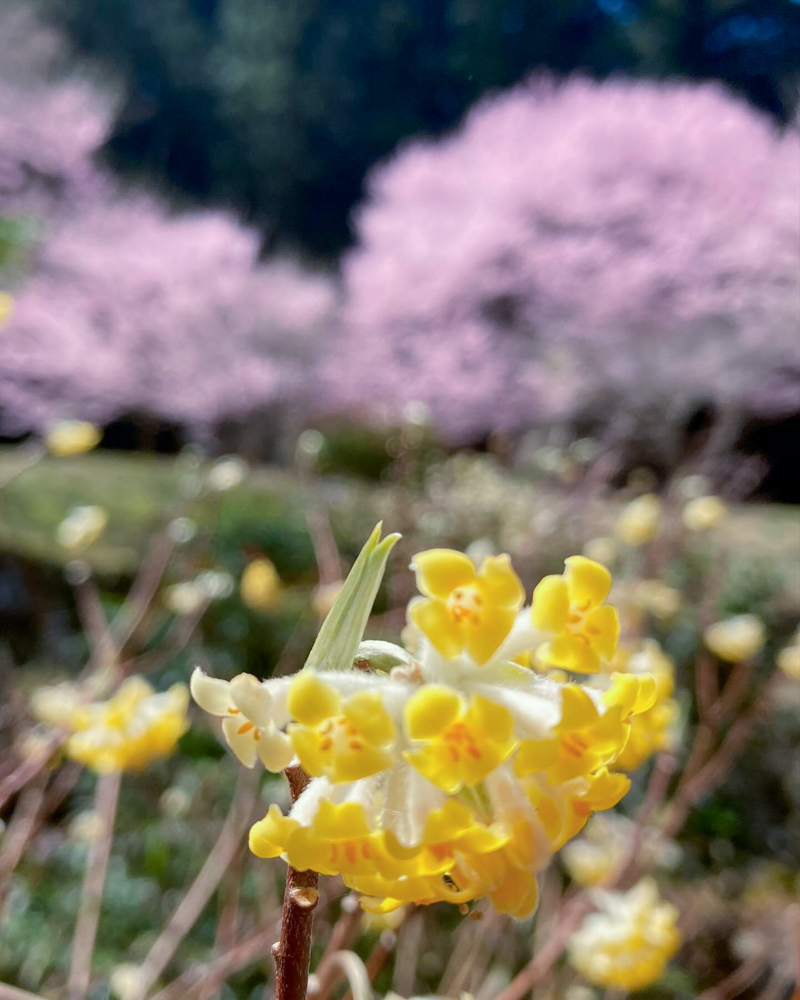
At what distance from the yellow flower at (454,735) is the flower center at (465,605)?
0.02 m


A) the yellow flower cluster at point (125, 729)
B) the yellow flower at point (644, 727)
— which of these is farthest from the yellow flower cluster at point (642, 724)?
the yellow flower cluster at point (125, 729)

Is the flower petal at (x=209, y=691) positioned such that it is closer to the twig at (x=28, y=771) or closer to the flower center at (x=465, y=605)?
the flower center at (x=465, y=605)

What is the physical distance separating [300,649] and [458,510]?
580 mm

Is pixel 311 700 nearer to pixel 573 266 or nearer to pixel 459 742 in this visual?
pixel 459 742

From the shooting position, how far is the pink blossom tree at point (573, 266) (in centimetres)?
175

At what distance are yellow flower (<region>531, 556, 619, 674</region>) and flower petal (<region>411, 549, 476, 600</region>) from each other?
0.06ft

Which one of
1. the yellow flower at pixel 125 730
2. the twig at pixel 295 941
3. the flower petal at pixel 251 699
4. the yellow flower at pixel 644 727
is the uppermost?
the flower petal at pixel 251 699

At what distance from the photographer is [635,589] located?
41.7 inches

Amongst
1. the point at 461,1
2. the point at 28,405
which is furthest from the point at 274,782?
the point at 461,1

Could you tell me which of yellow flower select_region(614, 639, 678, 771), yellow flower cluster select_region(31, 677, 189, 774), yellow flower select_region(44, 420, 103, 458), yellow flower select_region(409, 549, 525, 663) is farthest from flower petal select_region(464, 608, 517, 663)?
yellow flower select_region(44, 420, 103, 458)

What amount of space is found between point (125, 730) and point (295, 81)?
9.14ft

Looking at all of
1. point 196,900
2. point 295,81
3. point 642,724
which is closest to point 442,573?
point 642,724

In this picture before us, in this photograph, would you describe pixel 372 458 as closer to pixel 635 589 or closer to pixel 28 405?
pixel 28 405

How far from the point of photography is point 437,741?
0.50 feet
